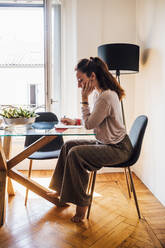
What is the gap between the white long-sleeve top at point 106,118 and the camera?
176 centimetres

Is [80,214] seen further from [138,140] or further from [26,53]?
[26,53]

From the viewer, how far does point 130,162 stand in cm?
188

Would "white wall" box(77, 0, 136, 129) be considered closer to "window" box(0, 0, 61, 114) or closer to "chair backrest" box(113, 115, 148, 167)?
"window" box(0, 0, 61, 114)

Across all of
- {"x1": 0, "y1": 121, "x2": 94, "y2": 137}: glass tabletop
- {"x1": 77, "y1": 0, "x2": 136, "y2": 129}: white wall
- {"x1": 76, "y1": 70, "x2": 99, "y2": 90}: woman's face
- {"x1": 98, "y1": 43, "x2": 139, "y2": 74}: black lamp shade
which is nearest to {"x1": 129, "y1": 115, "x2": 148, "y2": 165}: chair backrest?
{"x1": 0, "y1": 121, "x2": 94, "y2": 137}: glass tabletop

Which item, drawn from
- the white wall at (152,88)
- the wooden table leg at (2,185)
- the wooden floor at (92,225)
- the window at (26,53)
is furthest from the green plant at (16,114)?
the white wall at (152,88)

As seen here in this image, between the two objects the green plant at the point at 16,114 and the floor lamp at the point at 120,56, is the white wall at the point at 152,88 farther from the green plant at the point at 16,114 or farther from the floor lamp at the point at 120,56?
the green plant at the point at 16,114

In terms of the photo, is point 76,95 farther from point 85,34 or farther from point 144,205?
point 144,205

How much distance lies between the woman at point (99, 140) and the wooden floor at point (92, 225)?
0.17 m

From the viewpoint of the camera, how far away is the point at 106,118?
72.2 inches

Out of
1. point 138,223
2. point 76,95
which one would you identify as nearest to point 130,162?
point 138,223

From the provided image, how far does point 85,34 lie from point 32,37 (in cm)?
81

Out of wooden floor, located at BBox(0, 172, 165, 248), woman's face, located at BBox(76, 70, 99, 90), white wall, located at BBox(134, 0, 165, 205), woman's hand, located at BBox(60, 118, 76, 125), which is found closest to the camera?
wooden floor, located at BBox(0, 172, 165, 248)

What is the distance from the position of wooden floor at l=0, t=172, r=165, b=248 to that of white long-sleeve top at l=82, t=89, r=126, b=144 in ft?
2.17

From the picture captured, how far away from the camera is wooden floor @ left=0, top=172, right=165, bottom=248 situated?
1.63 m
